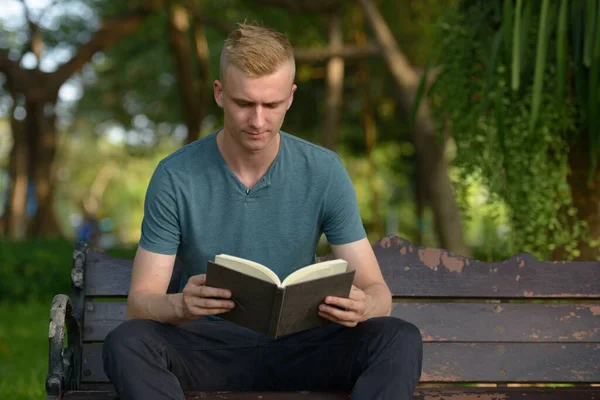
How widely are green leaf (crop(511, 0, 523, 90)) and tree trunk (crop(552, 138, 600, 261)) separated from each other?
→ 545 mm

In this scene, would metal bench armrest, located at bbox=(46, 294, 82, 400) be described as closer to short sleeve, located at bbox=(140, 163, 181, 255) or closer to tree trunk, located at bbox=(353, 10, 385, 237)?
short sleeve, located at bbox=(140, 163, 181, 255)

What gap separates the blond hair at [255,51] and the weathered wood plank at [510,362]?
127cm

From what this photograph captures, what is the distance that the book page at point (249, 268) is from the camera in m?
2.35

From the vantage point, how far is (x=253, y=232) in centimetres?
285

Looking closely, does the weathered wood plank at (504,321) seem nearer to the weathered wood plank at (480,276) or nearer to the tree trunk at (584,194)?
the weathered wood plank at (480,276)

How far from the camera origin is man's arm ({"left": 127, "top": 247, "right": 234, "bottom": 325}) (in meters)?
2.50

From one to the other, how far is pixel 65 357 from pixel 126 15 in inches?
434

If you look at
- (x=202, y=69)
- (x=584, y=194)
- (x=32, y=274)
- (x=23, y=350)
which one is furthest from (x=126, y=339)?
(x=202, y=69)

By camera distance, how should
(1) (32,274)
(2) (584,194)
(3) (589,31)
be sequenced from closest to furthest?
(3) (589,31) < (2) (584,194) < (1) (32,274)

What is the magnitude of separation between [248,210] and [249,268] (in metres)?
0.51

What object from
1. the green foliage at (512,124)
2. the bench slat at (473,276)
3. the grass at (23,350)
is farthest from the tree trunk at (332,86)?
the bench slat at (473,276)

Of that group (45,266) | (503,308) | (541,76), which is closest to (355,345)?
(503,308)

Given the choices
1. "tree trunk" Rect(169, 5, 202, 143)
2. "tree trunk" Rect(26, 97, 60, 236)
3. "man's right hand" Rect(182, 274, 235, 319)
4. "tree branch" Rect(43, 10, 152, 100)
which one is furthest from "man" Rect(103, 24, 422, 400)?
"tree trunk" Rect(26, 97, 60, 236)

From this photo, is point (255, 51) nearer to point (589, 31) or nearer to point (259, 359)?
point (259, 359)
